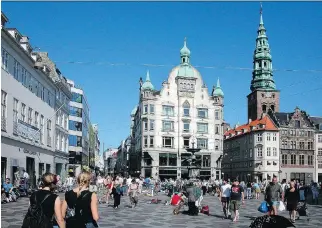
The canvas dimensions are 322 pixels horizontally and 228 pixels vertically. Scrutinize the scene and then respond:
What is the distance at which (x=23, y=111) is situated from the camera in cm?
3528

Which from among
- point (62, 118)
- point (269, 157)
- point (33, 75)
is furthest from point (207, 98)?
point (33, 75)

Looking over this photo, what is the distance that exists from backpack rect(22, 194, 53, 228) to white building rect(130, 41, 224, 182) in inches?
2691

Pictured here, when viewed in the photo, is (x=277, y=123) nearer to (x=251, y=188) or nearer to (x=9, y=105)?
(x=251, y=188)

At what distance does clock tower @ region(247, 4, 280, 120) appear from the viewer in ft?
348

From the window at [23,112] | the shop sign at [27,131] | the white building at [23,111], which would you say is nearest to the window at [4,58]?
the white building at [23,111]

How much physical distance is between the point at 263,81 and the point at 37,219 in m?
105

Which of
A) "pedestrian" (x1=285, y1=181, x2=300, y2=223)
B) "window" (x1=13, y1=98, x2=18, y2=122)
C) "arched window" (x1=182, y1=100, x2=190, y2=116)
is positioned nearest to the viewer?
"pedestrian" (x1=285, y1=181, x2=300, y2=223)

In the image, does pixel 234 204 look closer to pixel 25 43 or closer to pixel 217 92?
pixel 25 43

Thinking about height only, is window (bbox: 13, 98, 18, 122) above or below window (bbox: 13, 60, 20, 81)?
below

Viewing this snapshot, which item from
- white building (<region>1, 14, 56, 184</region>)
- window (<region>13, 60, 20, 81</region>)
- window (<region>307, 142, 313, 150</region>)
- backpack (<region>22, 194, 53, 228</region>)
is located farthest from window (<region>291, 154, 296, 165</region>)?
backpack (<region>22, 194, 53, 228</region>)

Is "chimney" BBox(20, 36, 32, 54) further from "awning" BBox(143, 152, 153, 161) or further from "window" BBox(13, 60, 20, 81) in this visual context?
"awning" BBox(143, 152, 153, 161)

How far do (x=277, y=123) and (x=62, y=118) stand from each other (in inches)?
2028

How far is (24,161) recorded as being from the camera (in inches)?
1398

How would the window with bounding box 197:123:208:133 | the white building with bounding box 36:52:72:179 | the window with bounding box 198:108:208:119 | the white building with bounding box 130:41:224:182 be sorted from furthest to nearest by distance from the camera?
Answer: the window with bounding box 198:108:208:119 → the window with bounding box 197:123:208:133 → the white building with bounding box 130:41:224:182 → the white building with bounding box 36:52:72:179
